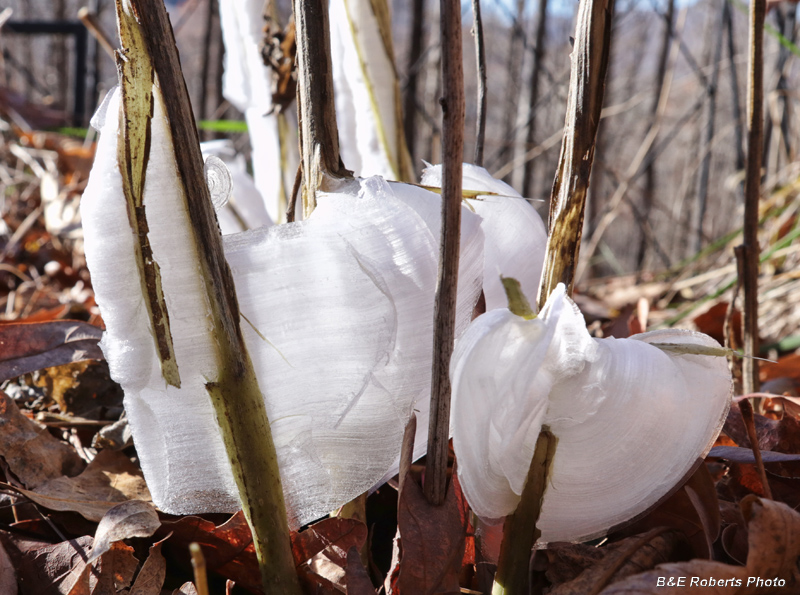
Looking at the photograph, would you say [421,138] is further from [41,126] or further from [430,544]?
[430,544]

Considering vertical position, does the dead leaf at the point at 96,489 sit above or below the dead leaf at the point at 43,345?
below

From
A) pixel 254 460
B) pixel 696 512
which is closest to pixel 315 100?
pixel 254 460

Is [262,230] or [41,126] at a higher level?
[262,230]

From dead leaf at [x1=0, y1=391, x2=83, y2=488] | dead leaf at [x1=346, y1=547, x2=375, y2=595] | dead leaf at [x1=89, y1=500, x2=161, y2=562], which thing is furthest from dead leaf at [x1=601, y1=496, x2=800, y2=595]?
dead leaf at [x1=0, y1=391, x2=83, y2=488]

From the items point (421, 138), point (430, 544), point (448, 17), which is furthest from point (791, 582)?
point (421, 138)

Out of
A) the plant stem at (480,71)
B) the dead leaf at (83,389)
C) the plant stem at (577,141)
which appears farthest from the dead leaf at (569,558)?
the dead leaf at (83,389)

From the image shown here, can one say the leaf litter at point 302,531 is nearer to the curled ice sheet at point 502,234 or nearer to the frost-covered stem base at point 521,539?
the frost-covered stem base at point 521,539
